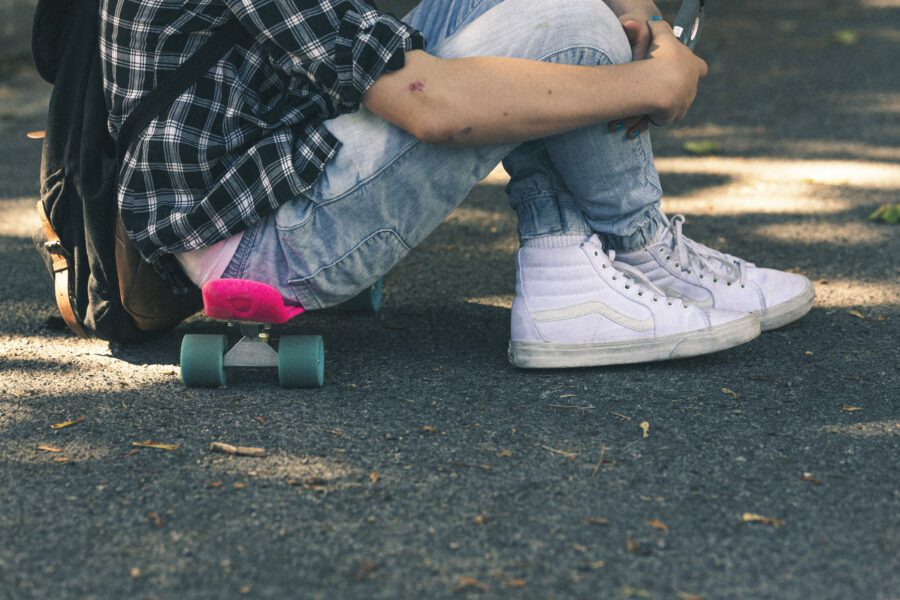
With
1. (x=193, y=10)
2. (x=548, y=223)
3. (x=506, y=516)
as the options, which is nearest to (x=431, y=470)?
(x=506, y=516)

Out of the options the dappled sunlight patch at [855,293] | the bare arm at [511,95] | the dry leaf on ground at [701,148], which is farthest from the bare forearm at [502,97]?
the dry leaf on ground at [701,148]

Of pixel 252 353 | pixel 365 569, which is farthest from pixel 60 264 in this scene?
pixel 365 569

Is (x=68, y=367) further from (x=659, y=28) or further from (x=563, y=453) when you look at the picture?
(x=659, y=28)

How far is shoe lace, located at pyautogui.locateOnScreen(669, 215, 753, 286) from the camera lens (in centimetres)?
222

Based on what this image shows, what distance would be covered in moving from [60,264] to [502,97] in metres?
0.89

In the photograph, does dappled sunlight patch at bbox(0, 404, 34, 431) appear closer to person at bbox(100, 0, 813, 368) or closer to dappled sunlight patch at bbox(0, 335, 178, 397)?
dappled sunlight patch at bbox(0, 335, 178, 397)

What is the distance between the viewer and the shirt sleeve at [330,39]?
5.60ft

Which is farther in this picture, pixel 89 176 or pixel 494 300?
pixel 494 300

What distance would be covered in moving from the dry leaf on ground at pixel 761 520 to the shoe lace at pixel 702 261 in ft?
2.57

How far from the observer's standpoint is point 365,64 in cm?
173

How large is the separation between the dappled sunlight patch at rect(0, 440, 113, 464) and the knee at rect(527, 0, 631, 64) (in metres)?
1.01

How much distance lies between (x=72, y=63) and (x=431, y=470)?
3.10 feet

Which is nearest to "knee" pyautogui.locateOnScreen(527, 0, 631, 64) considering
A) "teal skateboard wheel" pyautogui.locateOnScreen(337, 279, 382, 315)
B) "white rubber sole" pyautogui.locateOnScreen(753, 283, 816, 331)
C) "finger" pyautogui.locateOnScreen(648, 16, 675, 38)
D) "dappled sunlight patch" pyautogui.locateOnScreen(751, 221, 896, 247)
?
"finger" pyautogui.locateOnScreen(648, 16, 675, 38)

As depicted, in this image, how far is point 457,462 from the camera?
169 cm
